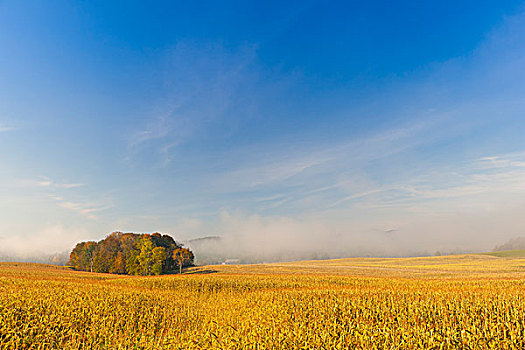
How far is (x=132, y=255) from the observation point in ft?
217

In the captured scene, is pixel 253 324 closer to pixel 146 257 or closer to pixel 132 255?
pixel 146 257

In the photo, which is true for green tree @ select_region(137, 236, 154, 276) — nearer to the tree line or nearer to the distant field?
the tree line

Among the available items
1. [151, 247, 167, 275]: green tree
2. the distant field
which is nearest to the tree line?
[151, 247, 167, 275]: green tree

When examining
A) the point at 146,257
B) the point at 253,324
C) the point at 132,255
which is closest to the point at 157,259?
the point at 146,257

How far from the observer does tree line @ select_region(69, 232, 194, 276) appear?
5988cm

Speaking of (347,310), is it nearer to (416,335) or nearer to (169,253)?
(416,335)

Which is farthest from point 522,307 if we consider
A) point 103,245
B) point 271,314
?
point 103,245

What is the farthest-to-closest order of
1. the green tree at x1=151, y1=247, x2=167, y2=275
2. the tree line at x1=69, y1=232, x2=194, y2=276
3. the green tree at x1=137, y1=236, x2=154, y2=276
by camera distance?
the tree line at x1=69, y1=232, x2=194, y2=276, the green tree at x1=137, y1=236, x2=154, y2=276, the green tree at x1=151, y1=247, x2=167, y2=275

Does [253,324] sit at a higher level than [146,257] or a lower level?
higher

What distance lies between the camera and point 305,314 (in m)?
11.8

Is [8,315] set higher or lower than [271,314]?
higher

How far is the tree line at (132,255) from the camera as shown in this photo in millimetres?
59875

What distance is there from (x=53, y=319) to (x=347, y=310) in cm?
1153

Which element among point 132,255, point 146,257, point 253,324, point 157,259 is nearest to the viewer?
point 253,324
